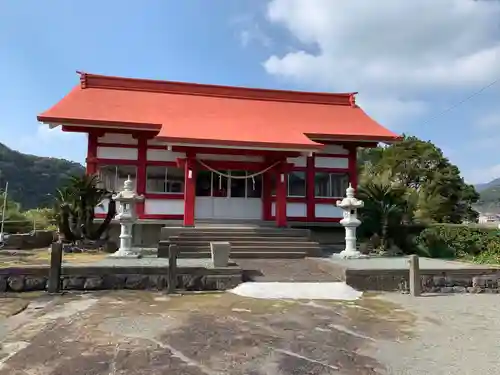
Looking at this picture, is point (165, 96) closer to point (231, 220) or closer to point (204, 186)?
point (204, 186)

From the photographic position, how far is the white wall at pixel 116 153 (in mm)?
13547

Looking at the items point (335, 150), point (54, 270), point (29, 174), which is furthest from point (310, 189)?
point (29, 174)

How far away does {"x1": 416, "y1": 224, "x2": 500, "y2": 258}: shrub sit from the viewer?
12.8 m

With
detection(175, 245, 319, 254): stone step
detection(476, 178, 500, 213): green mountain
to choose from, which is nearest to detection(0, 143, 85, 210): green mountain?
detection(175, 245, 319, 254): stone step

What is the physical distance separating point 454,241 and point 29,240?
14.5m

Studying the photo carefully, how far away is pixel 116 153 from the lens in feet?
44.7

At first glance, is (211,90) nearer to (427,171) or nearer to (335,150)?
(335,150)

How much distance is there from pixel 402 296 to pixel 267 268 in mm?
2995

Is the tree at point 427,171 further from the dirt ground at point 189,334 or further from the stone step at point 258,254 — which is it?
the dirt ground at point 189,334

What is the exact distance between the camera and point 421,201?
22.7 meters

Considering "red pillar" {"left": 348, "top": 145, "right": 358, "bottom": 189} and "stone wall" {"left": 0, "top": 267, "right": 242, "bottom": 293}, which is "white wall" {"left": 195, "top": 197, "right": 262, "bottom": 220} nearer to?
"red pillar" {"left": 348, "top": 145, "right": 358, "bottom": 189}

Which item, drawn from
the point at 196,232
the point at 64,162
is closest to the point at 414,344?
the point at 196,232

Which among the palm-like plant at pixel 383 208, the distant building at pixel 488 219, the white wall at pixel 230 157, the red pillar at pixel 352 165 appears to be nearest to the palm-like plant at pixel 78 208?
the white wall at pixel 230 157

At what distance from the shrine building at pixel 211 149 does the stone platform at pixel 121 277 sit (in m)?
4.34
